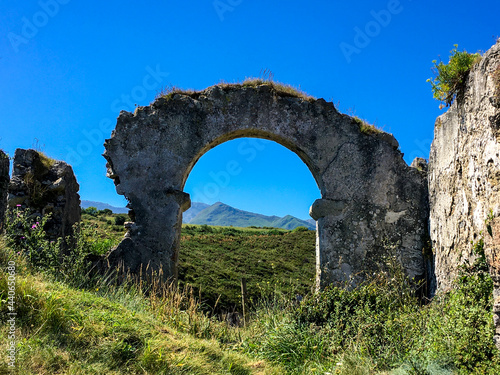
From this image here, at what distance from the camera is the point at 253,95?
618 centimetres

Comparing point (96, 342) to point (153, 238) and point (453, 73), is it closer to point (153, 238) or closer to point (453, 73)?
point (153, 238)

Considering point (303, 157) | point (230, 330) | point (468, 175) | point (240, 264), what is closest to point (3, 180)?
point (230, 330)

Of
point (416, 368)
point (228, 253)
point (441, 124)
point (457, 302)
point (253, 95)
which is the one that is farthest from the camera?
point (228, 253)

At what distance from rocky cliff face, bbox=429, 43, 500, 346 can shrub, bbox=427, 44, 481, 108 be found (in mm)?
137

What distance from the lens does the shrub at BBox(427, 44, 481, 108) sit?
4.93 meters

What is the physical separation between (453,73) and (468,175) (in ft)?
4.75

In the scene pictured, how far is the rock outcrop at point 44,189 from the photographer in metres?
6.00

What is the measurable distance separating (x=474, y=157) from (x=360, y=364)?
2.92 meters

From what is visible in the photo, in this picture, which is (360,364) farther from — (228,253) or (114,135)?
(228,253)

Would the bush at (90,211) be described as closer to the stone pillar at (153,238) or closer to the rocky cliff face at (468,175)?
the stone pillar at (153,238)

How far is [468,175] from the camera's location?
4770 mm

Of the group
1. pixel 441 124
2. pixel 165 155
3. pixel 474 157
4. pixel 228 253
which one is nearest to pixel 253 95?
pixel 165 155

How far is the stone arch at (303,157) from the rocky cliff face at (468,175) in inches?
20.8

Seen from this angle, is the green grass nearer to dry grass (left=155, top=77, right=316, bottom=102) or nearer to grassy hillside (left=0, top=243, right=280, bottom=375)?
grassy hillside (left=0, top=243, right=280, bottom=375)
